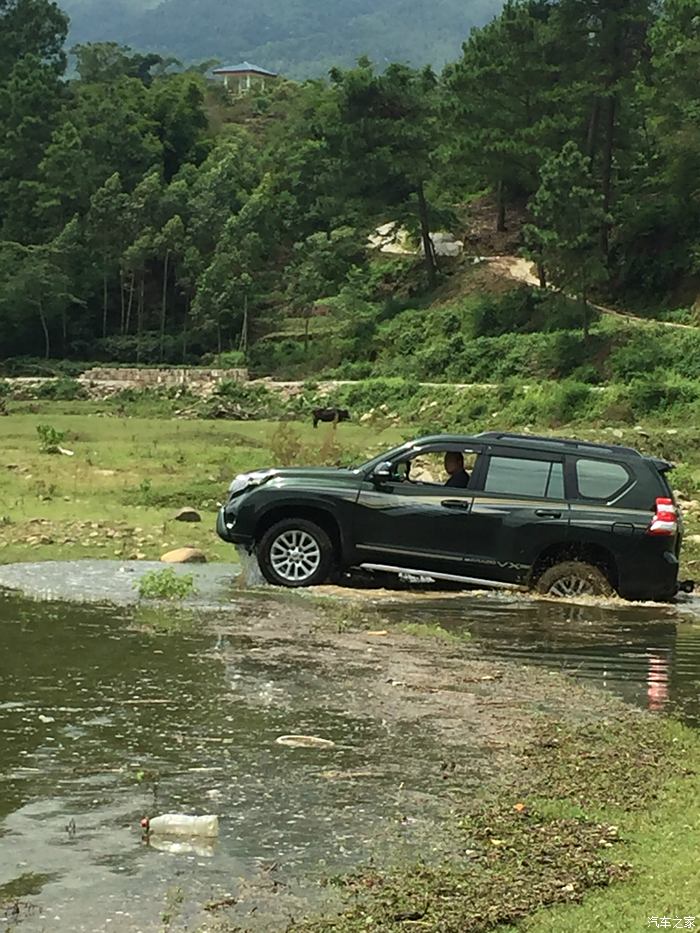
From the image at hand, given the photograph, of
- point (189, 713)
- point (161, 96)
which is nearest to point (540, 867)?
point (189, 713)

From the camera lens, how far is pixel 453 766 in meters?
6.45

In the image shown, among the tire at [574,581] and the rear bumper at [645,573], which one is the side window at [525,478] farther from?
the rear bumper at [645,573]

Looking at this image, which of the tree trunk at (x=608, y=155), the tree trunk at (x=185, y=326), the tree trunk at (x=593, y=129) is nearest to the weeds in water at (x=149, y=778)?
the tree trunk at (x=608, y=155)

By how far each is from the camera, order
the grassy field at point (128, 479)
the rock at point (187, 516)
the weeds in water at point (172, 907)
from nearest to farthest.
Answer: the weeds in water at point (172, 907), the grassy field at point (128, 479), the rock at point (187, 516)

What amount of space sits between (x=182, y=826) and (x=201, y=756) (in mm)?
1173

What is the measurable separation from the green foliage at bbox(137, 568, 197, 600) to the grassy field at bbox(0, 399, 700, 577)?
9.13ft

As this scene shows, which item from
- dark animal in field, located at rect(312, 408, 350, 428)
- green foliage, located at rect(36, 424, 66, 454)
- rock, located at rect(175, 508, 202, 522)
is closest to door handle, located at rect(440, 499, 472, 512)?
rock, located at rect(175, 508, 202, 522)

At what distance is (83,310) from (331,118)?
1860 cm

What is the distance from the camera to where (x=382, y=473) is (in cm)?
1261

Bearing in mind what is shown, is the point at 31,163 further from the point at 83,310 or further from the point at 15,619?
the point at 15,619

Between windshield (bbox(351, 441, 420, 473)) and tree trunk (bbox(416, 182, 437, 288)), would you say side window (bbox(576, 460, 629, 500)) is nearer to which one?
windshield (bbox(351, 441, 420, 473))

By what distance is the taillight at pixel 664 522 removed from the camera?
40.4ft

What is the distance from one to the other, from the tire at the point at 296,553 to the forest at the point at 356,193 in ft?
117

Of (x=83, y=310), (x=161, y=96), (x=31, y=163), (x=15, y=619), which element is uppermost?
(x=161, y=96)
